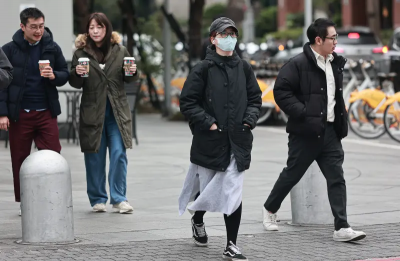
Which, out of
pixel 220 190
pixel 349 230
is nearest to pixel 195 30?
pixel 349 230

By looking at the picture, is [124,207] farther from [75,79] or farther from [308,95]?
[308,95]

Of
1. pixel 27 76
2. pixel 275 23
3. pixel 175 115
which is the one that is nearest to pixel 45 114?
pixel 27 76

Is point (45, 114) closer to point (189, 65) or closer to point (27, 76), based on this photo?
point (27, 76)

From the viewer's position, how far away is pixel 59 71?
29.2 feet

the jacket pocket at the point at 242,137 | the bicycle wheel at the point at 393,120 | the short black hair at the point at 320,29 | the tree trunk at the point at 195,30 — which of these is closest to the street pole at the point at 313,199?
the short black hair at the point at 320,29

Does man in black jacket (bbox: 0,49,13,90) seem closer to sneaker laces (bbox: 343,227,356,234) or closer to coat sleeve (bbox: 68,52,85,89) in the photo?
coat sleeve (bbox: 68,52,85,89)

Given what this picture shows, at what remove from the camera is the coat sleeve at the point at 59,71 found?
28.6 ft

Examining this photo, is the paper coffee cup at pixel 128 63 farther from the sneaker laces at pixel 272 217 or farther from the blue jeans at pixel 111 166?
the sneaker laces at pixel 272 217

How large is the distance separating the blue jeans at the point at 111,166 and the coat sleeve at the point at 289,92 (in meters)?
1.85

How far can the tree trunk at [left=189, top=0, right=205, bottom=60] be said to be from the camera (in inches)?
880

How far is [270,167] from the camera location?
12.7 metres

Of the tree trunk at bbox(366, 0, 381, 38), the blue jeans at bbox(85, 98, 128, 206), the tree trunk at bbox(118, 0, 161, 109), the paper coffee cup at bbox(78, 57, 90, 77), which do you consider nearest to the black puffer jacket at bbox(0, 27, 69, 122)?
the paper coffee cup at bbox(78, 57, 90, 77)

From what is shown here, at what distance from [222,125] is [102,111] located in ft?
7.30

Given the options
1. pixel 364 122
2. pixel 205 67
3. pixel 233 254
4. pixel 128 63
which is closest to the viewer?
pixel 233 254
